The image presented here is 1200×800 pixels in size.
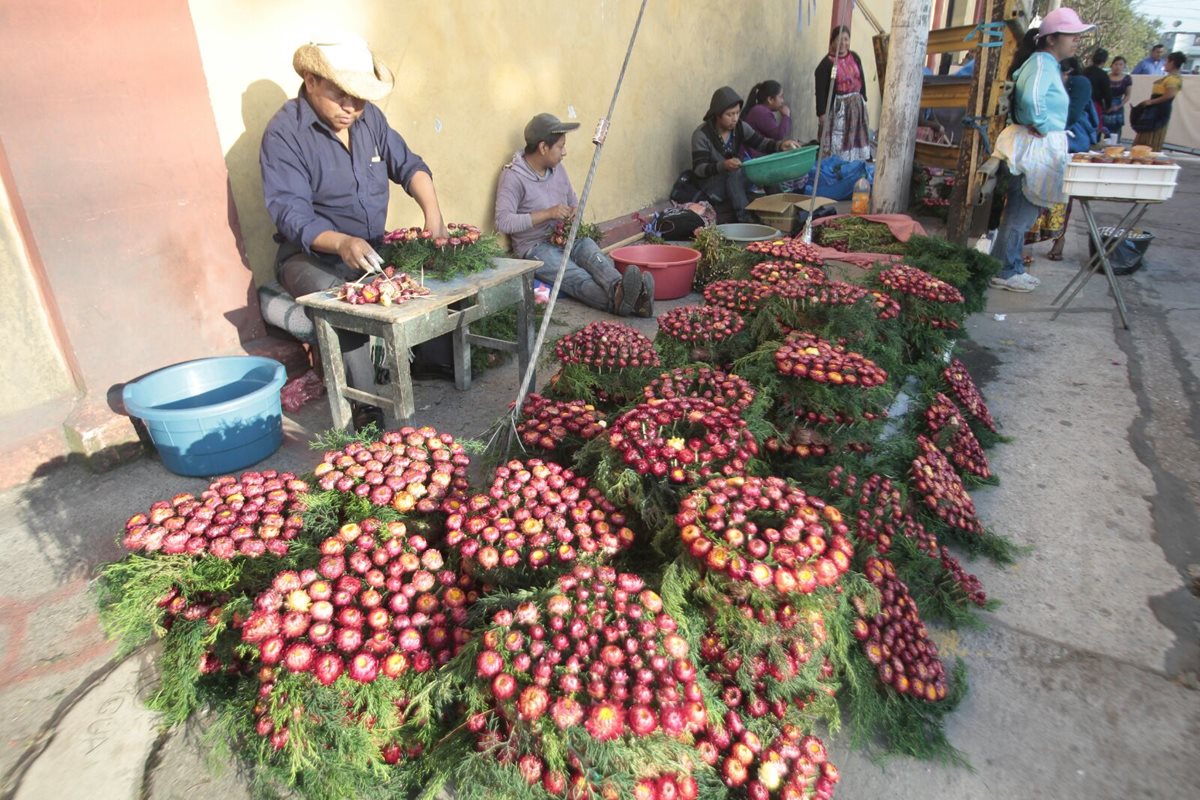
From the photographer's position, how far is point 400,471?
5.86 ft

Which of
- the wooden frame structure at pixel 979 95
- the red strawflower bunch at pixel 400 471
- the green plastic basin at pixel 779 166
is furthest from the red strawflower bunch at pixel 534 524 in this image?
the green plastic basin at pixel 779 166

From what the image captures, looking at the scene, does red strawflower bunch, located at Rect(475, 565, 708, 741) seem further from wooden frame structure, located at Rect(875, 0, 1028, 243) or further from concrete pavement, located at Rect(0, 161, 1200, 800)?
wooden frame structure, located at Rect(875, 0, 1028, 243)

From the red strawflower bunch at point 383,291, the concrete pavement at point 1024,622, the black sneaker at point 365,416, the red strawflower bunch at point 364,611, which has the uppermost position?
the red strawflower bunch at point 383,291

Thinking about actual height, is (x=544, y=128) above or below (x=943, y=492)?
above

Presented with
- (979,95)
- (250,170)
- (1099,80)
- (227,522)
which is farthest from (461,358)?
(1099,80)

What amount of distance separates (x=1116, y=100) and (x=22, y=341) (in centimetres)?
1486

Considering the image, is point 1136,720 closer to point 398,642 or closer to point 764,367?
point 764,367

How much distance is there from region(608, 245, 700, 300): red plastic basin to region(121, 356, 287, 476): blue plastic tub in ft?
9.19

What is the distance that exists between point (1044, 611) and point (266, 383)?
3051mm

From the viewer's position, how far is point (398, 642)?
1424 millimetres

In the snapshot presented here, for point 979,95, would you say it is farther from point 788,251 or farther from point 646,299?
point 646,299

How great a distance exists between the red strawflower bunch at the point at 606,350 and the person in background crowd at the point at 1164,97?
521 inches

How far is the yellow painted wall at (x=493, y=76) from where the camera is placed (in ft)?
10.5

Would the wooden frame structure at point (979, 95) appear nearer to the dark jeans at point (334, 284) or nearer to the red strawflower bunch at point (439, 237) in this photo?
the red strawflower bunch at point (439, 237)
